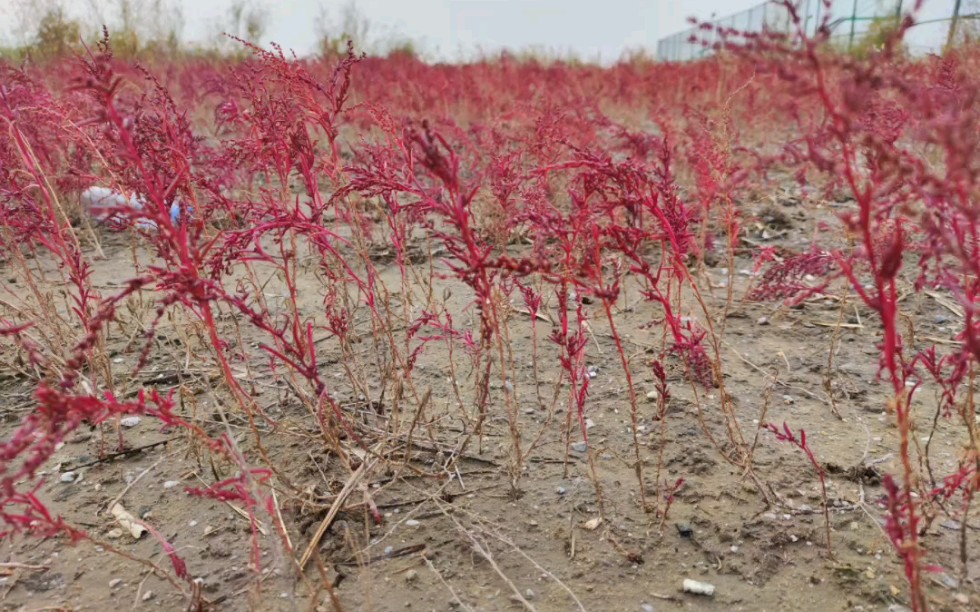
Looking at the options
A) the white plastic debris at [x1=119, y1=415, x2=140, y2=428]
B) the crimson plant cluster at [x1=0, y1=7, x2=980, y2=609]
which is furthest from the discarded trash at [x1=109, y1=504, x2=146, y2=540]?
the white plastic debris at [x1=119, y1=415, x2=140, y2=428]

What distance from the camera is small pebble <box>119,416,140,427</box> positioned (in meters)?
2.34

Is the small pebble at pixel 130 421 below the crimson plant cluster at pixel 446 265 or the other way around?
below

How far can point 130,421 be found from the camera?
2352 millimetres

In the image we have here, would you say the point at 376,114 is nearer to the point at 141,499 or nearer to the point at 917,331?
the point at 141,499

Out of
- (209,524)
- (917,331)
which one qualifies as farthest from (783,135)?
(209,524)

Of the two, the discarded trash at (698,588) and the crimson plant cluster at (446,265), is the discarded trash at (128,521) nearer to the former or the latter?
the crimson plant cluster at (446,265)

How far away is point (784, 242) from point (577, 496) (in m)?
2.76

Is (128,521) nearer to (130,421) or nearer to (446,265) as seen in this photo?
(130,421)

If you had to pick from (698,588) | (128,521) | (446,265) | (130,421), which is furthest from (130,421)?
(698,588)

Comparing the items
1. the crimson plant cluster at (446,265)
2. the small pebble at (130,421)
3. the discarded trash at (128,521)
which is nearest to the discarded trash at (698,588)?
the crimson plant cluster at (446,265)

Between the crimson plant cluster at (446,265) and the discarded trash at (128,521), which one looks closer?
the crimson plant cluster at (446,265)

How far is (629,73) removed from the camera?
11688mm

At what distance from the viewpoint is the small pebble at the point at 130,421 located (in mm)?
2336

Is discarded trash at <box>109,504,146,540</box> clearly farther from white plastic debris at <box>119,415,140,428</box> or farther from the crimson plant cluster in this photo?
white plastic debris at <box>119,415,140,428</box>
